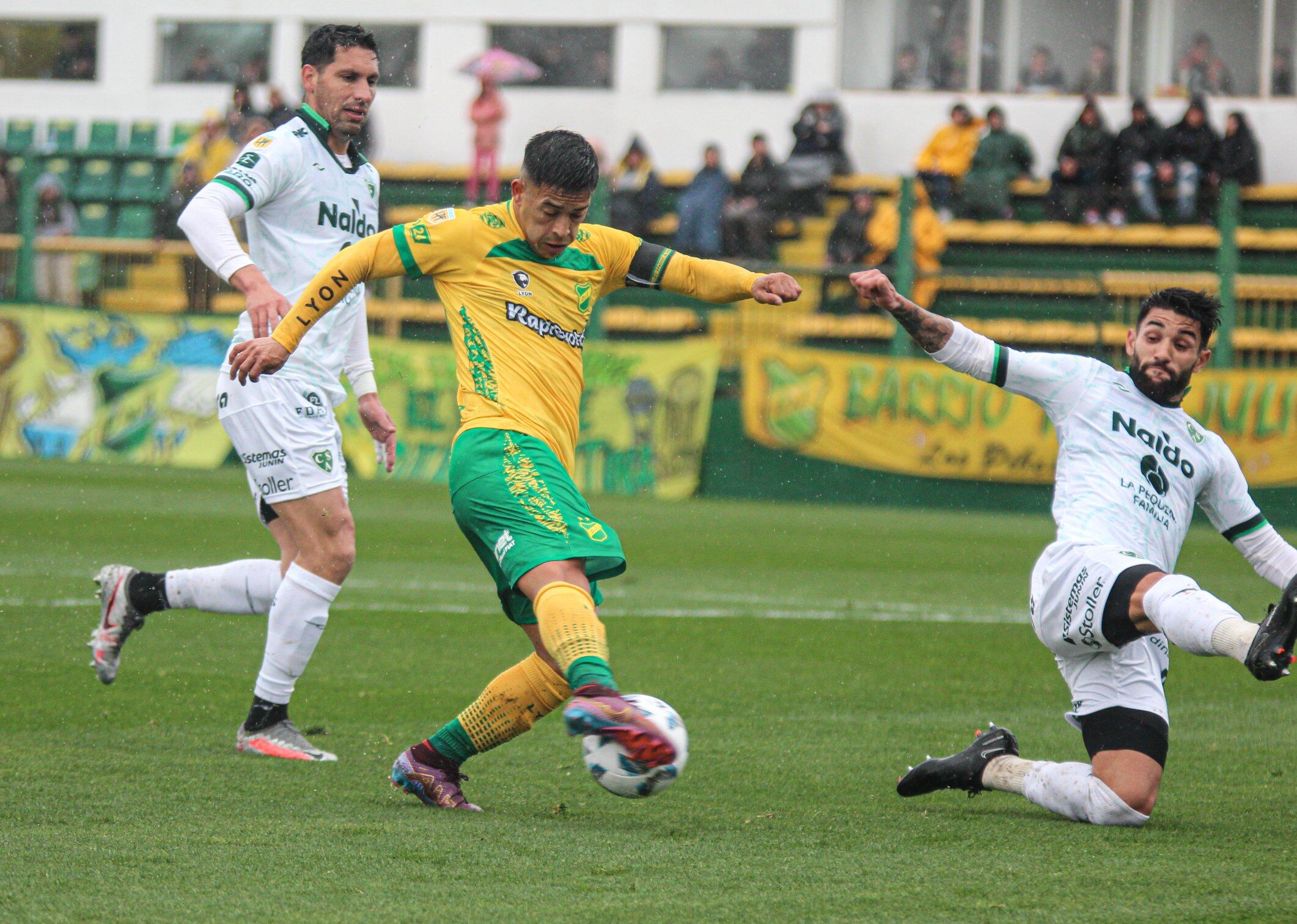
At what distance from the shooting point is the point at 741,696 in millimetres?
6621

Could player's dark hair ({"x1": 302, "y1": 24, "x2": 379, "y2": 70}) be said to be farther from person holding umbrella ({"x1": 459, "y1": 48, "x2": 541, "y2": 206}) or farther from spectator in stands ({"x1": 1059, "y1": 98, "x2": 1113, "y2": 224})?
spectator in stands ({"x1": 1059, "y1": 98, "x2": 1113, "y2": 224})

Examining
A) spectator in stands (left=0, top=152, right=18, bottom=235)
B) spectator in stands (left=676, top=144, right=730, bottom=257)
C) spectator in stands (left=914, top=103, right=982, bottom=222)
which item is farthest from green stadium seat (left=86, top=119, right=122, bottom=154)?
spectator in stands (left=914, top=103, right=982, bottom=222)

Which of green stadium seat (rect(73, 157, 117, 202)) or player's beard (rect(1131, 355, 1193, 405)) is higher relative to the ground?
green stadium seat (rect(73, 157, 117, 202))

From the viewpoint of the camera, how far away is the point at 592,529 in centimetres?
425

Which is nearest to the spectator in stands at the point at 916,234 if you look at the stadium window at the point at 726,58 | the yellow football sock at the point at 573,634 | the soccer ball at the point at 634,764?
the stadium window at the point at 726,58

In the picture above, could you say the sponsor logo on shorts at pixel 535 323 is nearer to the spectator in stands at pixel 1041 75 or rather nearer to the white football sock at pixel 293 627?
the white football sock at pixel 293 627

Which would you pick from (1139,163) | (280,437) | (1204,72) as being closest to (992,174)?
(1139,163)

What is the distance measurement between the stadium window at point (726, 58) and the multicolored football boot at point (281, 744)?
709 inches

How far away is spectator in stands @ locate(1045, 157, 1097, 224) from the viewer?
1825 centimetres

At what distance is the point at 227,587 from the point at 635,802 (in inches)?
75.7

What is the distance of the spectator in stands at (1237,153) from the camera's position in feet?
59.9

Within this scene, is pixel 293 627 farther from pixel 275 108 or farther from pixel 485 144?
pixel 485 144

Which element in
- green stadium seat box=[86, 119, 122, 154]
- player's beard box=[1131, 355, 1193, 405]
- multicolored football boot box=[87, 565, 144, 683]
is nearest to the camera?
player's beard box=[1131, 355, 1193, 405]

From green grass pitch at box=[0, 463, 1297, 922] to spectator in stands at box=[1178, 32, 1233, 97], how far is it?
1165 cm
